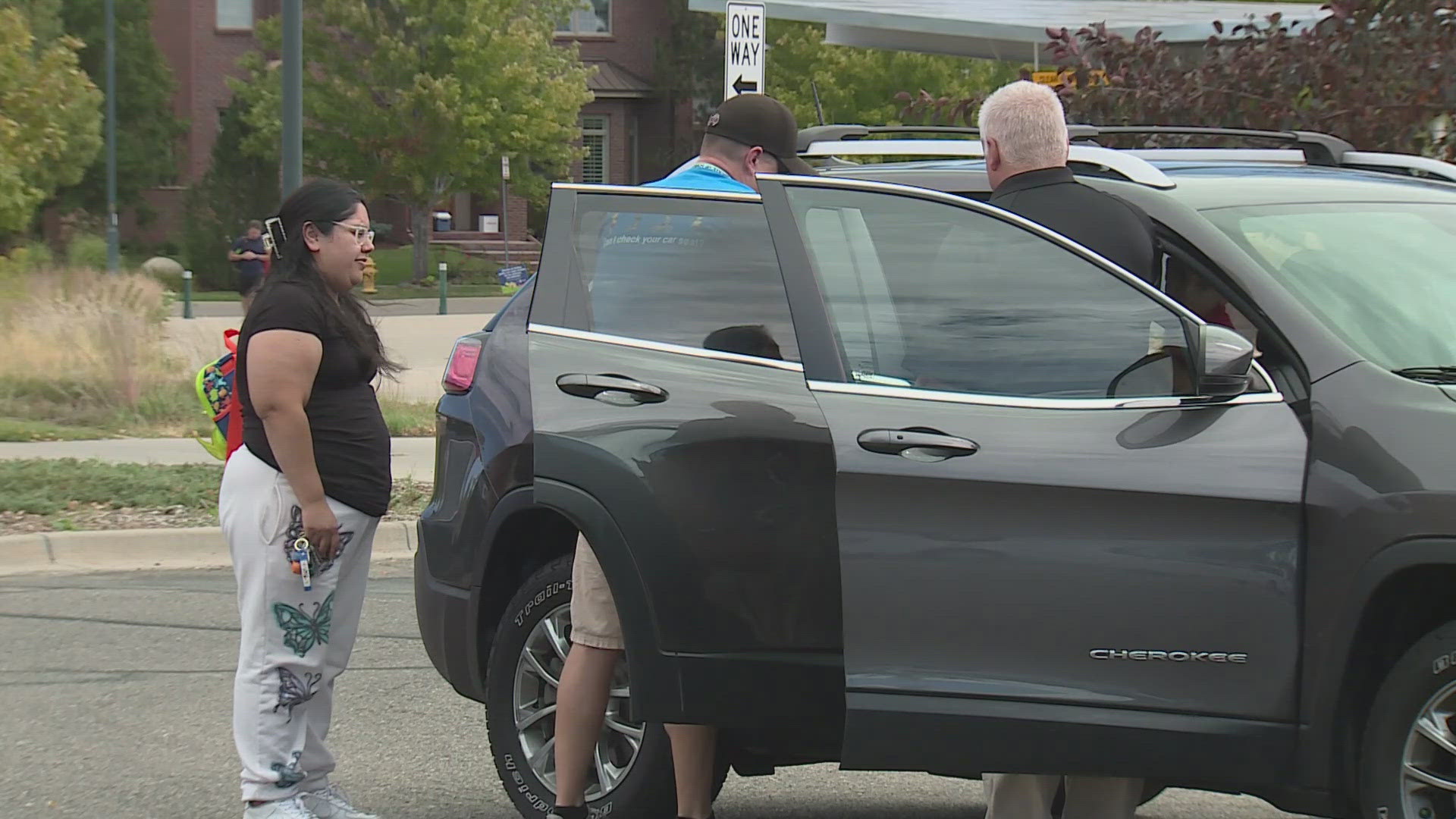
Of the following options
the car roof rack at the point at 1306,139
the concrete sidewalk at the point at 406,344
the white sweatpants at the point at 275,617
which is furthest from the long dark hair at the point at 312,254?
the concrete sidewalk at the point at 406,344

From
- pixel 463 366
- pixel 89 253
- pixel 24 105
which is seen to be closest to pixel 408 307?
pixel 89 253

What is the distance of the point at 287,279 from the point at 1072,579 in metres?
2.34

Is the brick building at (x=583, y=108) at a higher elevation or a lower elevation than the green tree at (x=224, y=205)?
higher

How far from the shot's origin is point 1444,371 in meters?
3.84

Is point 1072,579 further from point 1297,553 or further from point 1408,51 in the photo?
point 1408,51

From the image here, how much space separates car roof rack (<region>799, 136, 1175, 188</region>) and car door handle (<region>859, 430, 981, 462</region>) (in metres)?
0.98

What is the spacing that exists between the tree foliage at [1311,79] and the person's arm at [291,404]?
24.0 ft

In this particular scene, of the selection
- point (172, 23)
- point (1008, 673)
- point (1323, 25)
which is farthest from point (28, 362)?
point (172, 23)

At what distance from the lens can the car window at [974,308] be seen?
3.96 meters

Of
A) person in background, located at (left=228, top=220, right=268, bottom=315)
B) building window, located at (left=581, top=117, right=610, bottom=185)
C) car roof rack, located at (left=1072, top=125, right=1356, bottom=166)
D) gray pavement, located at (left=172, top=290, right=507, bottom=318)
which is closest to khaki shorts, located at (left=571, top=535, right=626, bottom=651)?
car roof rack, located at (left=1072, top=125, right=1356, bottom=166)

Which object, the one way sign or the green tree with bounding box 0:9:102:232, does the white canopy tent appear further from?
the green tree with bounding box 0:9:102:232

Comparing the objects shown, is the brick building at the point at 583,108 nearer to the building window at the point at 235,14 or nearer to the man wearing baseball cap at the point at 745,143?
the building window at the point at 235,14

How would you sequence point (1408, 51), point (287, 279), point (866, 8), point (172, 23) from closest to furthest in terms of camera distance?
point (287, 279)
point (1408, 51)
point (866, 8)
point (172, 23)

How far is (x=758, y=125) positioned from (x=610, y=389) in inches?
35.4
